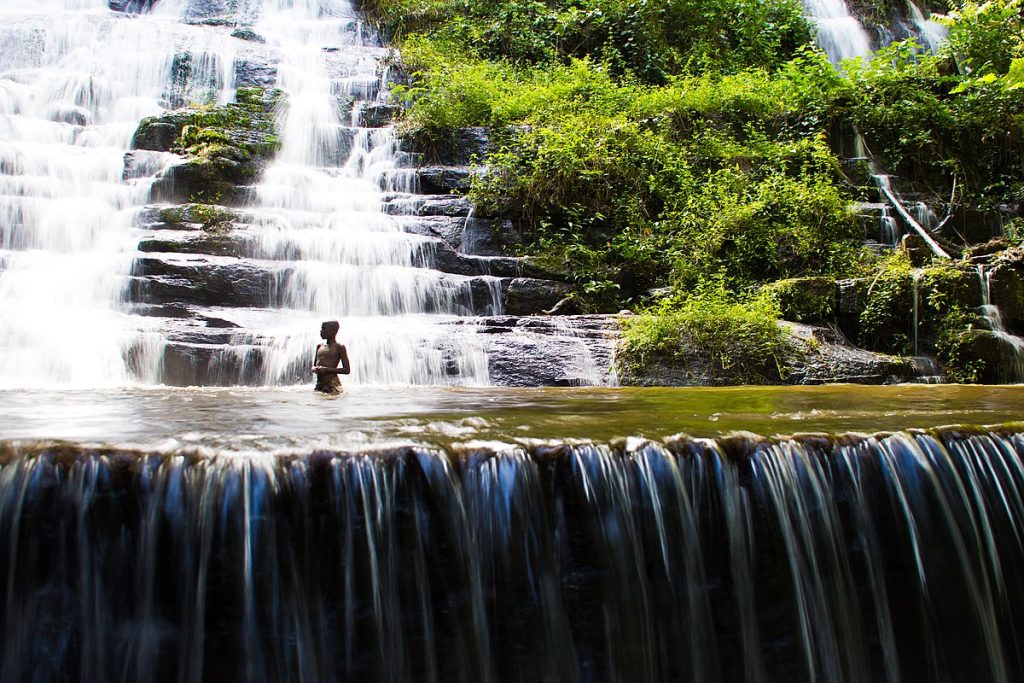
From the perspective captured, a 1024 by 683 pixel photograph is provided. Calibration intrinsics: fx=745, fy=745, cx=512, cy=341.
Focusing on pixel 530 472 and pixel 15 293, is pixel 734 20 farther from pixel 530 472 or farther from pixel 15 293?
pixel 530 472

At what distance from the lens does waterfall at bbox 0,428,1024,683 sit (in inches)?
113

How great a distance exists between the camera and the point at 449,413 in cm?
461

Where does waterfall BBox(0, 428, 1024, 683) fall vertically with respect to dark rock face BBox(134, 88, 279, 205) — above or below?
below

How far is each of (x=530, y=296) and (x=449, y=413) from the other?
16.6 feet

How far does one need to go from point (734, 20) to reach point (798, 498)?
1591cm

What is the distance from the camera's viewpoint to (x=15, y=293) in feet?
27.3

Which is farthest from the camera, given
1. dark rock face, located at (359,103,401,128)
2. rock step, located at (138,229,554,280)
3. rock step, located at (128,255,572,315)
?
dark rock face, located at (359,103,401,128)

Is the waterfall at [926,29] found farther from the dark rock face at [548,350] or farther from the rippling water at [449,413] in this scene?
the rippling water at [449,413]

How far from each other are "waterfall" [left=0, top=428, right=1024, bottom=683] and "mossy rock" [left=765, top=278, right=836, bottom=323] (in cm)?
514

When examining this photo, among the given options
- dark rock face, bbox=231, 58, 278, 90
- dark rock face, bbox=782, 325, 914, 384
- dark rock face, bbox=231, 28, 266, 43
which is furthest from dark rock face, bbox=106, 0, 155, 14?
dark rock face, bbox=782, 325, 914, 384

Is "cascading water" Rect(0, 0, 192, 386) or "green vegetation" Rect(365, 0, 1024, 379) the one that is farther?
"green vegetation" Rect(365, 0, 1024, 379)

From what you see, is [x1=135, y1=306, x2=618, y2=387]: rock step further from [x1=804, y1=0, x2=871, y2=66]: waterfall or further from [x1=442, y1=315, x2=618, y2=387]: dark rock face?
[x1=804, y1=0, x2=871, y2=66]: waterfall

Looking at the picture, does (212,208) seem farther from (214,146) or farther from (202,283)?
(214,146)

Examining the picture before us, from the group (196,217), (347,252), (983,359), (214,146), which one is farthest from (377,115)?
(983,359)
